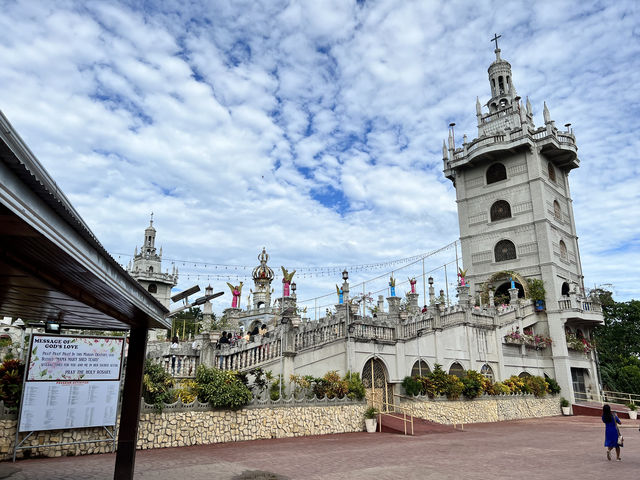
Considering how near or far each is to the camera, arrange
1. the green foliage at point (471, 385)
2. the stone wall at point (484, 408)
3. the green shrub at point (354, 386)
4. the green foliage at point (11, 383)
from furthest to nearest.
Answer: the green foliage at point (471, 385), the stone wall at point (484, 408), the green shrub at point (354, 386), the green foliage at point (11, 383)

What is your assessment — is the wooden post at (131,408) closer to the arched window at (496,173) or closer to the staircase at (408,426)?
the staircase at (408,426)

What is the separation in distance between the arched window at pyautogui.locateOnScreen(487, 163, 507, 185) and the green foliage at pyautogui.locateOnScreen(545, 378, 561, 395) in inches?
705

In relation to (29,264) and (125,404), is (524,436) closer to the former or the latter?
(125,404)

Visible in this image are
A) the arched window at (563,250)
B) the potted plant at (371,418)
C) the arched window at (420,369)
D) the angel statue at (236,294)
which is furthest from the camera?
the angel statue at (236,294)

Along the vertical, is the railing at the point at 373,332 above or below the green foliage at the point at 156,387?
above

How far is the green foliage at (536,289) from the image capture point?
36.4 metres

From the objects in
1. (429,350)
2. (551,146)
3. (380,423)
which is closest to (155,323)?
(380,423)

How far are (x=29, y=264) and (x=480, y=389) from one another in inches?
915

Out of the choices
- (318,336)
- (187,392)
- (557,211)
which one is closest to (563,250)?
(557,211)

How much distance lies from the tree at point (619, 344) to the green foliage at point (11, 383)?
40507 mm

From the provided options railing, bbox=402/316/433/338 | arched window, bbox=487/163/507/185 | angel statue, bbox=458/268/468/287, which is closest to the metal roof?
railing, bbox=402/316/433/338

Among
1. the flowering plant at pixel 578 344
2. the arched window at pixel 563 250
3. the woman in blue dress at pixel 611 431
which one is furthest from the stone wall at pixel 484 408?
the arched window at pixel 563 250

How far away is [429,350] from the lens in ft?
79.4

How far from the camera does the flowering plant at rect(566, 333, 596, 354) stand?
3544cm
